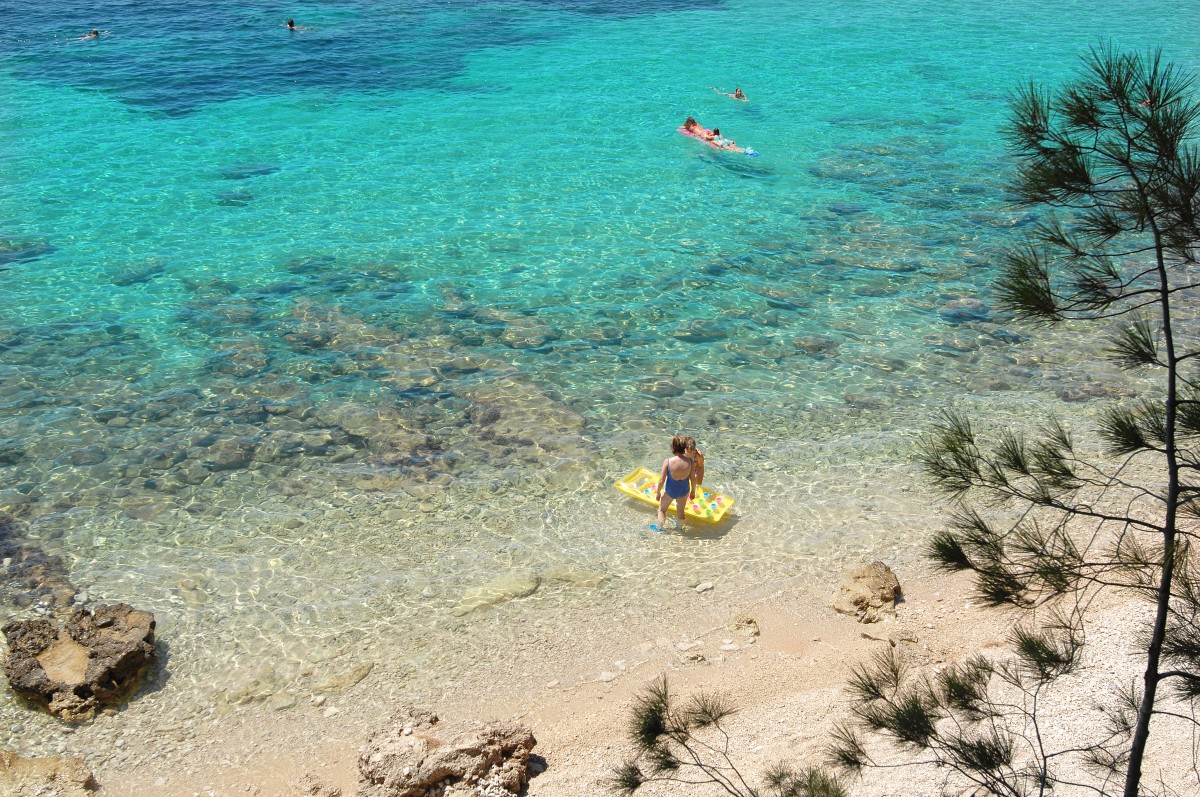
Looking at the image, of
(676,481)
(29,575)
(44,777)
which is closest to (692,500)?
(676,481)

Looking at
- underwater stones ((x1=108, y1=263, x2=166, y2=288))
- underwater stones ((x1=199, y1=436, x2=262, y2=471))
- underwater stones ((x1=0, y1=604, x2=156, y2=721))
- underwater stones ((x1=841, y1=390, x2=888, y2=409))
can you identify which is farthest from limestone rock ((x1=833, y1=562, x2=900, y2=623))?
underwater stones ((x1=108, y1=263, x2=166, y2=288))

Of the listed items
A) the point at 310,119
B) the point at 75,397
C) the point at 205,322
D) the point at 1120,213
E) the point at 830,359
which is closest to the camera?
the point at 1120,213

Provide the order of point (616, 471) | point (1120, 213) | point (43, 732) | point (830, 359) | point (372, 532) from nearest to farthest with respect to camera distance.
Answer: point (1120, 213) < point (43, 732) < point (372, 532) < point (616, 471) < point (830, 359)

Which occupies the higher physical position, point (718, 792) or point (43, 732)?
point (718, 792)

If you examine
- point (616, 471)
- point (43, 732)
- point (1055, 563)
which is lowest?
point (43, 732)

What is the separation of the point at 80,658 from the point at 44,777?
4.05 ft

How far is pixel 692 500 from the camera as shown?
10.1 meters

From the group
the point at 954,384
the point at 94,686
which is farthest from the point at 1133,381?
the point at 94,686

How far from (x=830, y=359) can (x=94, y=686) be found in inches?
394

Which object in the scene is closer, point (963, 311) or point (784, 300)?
point (963, 311)

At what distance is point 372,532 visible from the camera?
396 inches

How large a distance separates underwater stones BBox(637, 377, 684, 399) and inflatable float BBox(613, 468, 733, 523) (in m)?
1.86

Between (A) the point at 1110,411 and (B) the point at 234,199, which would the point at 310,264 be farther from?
(A) the point at 1110,411

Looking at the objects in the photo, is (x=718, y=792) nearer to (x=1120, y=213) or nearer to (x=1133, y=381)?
(x=1120, y=213)
